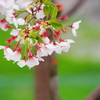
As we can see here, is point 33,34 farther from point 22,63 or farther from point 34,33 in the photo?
point 22,63

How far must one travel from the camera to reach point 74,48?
6.86 metres

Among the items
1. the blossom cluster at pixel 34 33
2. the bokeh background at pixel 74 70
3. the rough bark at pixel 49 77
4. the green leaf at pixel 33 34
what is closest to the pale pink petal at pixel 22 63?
the blossom cluster at pixel 34 33

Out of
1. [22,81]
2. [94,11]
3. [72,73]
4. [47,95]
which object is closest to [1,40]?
[22,81]

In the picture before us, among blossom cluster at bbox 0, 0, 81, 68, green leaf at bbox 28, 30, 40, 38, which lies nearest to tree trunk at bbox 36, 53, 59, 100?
blossom cluster at bbox 0, 0, 81, 68

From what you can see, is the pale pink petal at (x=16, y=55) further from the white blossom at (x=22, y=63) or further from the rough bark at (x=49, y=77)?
the rough bark at (x=49, y=77)

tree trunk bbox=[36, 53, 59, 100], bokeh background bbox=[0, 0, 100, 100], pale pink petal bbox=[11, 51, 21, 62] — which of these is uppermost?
bokeh background bbox=[0, 0, 100, 100]

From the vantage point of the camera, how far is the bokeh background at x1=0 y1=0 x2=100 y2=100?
5.30m

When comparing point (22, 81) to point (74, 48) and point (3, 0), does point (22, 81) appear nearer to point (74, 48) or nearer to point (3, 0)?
point (74, 48)

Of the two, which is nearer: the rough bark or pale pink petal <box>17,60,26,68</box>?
pale pink petal <box>17,60,26,68</box>

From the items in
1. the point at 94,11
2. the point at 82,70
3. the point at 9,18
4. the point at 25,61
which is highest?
the point at 94,11

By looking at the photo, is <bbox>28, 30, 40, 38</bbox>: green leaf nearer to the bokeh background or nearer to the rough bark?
the rough bark

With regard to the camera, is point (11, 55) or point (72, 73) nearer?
point (11, 55)

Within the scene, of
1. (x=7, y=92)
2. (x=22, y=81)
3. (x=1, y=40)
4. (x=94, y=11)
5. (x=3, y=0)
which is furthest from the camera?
(x=94, y=11)

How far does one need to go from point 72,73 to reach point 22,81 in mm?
865
